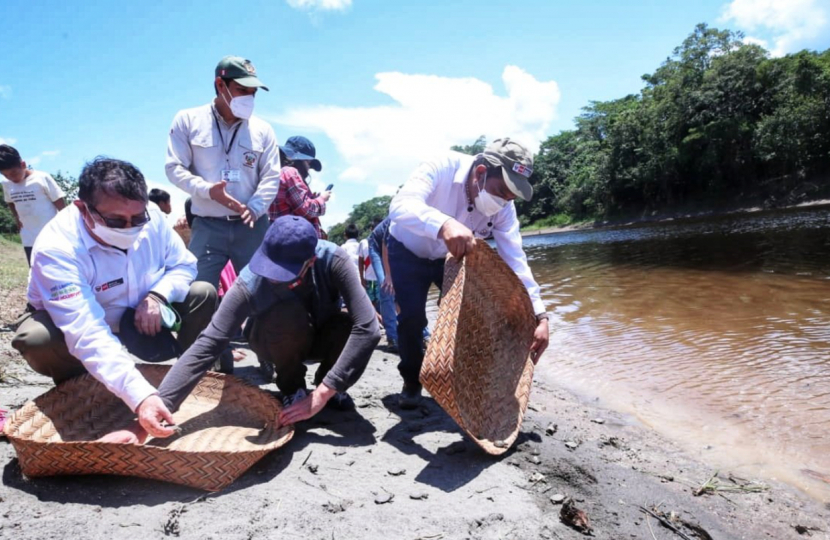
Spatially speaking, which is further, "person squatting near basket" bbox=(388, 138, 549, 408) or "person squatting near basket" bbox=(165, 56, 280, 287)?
"person squatting near basket" bbox=(165, 56, 280, 287)

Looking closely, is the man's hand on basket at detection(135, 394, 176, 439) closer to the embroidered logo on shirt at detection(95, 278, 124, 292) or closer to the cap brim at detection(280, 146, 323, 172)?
the embroidered logo on shirt at detection(95, 278, 124, 292)

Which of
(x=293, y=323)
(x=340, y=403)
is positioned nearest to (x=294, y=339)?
(x=293, y=323)

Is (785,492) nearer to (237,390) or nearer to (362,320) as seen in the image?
(362,320)

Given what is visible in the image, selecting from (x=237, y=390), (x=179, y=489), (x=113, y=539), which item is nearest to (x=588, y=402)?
(x=237, y=390)

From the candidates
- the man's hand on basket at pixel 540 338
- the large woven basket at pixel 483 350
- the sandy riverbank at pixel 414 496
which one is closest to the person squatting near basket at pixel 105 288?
the sandy riverbank at pixel 414 496

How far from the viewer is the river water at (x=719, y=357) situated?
2701mm

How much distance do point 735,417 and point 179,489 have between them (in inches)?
117

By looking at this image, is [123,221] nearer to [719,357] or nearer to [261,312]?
[261,312]

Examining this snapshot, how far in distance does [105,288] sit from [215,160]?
114cm

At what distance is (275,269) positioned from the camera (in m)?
2.08

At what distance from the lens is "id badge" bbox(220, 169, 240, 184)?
3.08 meters

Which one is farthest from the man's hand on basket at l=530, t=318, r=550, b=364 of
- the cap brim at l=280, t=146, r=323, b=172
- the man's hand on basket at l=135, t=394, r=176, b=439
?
the cap brim at l=280, t=146, r=323, b=172

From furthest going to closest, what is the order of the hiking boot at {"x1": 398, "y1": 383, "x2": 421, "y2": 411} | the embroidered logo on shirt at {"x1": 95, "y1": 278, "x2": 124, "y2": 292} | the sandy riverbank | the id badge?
the id badge
the hiking boot at {"x1": 398, "y1": 383, "x2": 421, "y2": 411}
the embroidered logo on shirt at {"x1": 95, "y1": 278, "x2": 124, "y2": 292}
the sandy riverbank

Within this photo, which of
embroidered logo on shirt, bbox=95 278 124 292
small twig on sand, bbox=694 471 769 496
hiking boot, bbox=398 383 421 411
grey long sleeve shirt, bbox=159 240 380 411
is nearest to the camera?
grey long sleeve shirt, bbox=159 240 380 411
